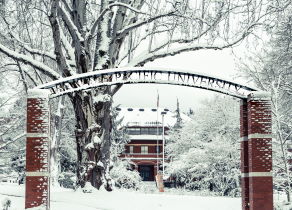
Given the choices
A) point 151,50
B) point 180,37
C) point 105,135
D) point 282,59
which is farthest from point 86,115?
point 282,59

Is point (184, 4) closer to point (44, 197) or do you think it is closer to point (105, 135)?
point (105, 135)

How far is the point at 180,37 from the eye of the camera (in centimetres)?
1714

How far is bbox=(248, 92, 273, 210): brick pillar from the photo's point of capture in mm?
12289

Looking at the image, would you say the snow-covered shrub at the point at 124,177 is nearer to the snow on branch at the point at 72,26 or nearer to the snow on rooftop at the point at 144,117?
the snow on branch at the point at 72,26

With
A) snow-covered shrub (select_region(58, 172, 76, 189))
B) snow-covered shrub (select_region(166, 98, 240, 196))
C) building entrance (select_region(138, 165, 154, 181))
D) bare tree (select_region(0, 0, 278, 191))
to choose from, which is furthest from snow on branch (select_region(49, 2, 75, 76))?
building entrance (select_region(138, 165, 154, 181))

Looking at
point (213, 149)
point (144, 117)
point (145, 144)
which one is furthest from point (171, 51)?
point (144, 117)

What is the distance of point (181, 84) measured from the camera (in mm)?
12727

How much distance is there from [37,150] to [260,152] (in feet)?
18.7

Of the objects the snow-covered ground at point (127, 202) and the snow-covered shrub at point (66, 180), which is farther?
the snow-covered shrub at point (66, 180)

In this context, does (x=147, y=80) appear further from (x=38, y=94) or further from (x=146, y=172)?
(x=146, y=172)

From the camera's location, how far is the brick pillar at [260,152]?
40.3ft

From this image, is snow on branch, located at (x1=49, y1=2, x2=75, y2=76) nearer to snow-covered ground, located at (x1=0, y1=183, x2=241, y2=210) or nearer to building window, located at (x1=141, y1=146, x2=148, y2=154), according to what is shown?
snow-covered ground, located at (x1=0, y1=183, x2=241, y2=210)

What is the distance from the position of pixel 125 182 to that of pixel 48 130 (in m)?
30.4

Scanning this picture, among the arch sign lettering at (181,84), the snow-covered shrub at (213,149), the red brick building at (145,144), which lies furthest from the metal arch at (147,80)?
the red brick building at (145,144)
